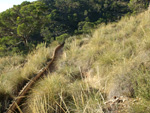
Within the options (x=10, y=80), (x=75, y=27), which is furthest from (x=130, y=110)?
(x=75, y=27)

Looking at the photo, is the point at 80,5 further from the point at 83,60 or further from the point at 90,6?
the point at 83,60

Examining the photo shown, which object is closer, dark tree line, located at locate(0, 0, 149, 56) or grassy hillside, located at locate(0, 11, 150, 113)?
grassy hillside, located at locate(0, 11, 150, 113)

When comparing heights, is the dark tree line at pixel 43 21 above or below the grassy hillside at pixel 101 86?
above

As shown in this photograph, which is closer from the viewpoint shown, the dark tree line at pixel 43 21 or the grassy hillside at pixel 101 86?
the grassy hillside at pixel 101 86

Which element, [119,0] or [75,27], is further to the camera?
[119,0]

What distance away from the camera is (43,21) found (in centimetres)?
1659

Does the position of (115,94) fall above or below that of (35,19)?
below

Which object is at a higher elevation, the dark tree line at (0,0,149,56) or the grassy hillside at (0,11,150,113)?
the dark tree line at (0,0,149,56)

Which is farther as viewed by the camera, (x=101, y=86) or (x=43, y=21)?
(x=43, y=21)

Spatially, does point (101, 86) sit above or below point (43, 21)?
below

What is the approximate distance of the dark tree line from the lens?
48.1 feet

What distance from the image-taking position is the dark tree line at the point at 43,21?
48.1 ft

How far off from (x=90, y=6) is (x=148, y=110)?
3342cm

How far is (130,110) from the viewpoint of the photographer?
180 cm
